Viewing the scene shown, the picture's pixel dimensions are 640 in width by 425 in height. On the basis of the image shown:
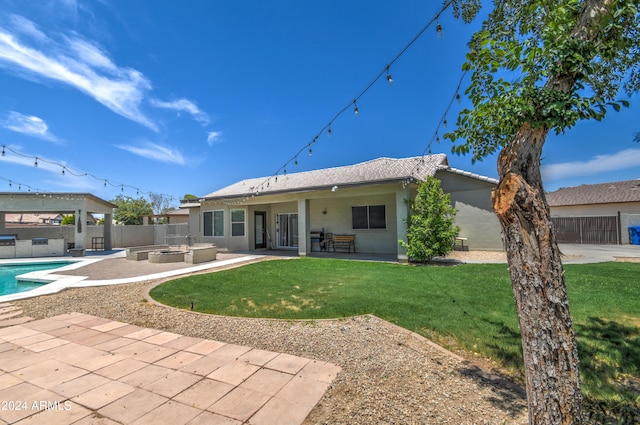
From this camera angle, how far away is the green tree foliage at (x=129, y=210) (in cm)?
3130

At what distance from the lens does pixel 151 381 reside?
116 inches

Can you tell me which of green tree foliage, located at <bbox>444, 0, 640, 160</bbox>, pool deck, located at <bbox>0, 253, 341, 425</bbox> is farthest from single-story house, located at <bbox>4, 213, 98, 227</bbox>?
green tree foliage, located at <bbox>444, 0, 640, 160</bbox>

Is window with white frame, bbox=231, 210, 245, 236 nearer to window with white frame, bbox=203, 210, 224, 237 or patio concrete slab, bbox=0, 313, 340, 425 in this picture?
window with white frame, bbox=203, 210, 224, 237

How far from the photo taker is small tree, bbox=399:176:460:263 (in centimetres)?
988

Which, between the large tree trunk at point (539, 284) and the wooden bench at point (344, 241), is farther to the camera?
the wooden bench at point (344, 241)

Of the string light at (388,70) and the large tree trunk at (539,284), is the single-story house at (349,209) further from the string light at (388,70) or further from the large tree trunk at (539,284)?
the large tree trunk at (539,284)

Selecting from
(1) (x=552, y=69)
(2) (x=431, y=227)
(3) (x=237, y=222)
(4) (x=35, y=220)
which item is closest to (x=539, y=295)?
(1) (x=552, y=69)

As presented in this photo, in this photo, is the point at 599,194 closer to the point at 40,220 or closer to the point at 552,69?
the point at 552,69

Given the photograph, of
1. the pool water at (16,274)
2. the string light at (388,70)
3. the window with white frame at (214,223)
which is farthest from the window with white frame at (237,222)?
Answer: the string light at (388,70)

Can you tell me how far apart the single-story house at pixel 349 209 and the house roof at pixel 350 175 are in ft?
0.17

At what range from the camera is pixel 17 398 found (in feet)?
8.74

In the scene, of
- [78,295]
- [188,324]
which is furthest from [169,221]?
[188,324]

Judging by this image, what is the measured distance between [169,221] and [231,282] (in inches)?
929

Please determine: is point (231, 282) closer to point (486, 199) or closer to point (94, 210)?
point (486, 199)
